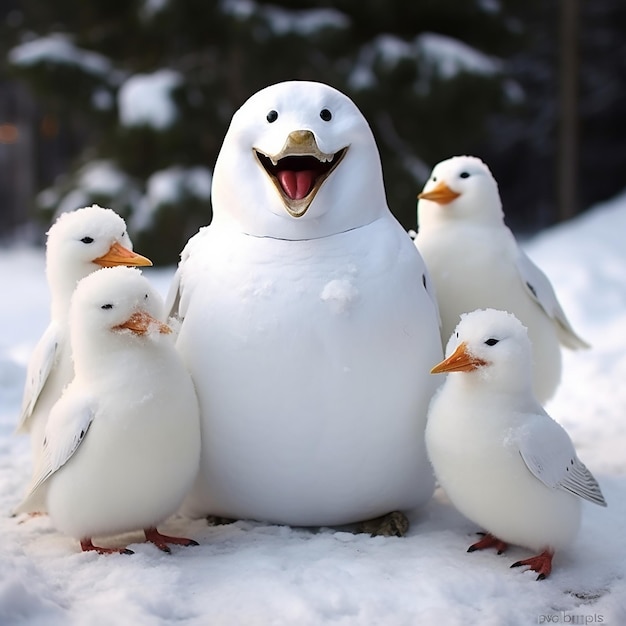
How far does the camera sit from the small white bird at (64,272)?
221cm

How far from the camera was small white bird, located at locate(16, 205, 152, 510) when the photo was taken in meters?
2.21

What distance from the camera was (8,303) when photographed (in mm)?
6602

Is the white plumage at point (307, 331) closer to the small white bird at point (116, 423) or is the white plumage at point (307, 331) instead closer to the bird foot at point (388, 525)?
the bird foot at point (388, 525)

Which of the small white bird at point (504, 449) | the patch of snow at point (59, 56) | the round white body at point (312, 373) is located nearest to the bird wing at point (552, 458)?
the small white bird at point (504, 449)

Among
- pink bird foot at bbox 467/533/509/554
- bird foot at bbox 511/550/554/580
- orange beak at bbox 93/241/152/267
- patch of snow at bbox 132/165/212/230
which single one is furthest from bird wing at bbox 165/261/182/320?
patch of snow at bbox 132/165/212/230

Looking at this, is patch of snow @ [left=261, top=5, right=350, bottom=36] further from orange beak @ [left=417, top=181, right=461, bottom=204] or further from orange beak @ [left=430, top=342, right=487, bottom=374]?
orange beak @ [left=430, top=342, right=487, bottom=374]

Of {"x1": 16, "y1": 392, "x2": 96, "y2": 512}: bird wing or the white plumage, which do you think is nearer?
{"x1": 16, "y1": 392, "x2": 96, "y2": 512}: bird wing

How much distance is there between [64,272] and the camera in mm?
2256

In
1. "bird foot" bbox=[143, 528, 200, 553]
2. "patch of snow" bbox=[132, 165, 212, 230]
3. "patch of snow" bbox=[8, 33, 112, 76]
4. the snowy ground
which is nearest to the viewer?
the snowy ground

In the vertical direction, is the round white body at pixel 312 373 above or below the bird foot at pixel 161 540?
above

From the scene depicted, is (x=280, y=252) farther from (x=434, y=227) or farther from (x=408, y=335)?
(x=434, y=227)

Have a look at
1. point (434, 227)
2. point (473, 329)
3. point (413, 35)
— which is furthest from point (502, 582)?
point (413, 35)

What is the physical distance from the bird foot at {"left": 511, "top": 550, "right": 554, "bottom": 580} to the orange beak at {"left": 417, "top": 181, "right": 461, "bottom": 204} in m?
1.09

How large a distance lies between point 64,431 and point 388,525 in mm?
811
